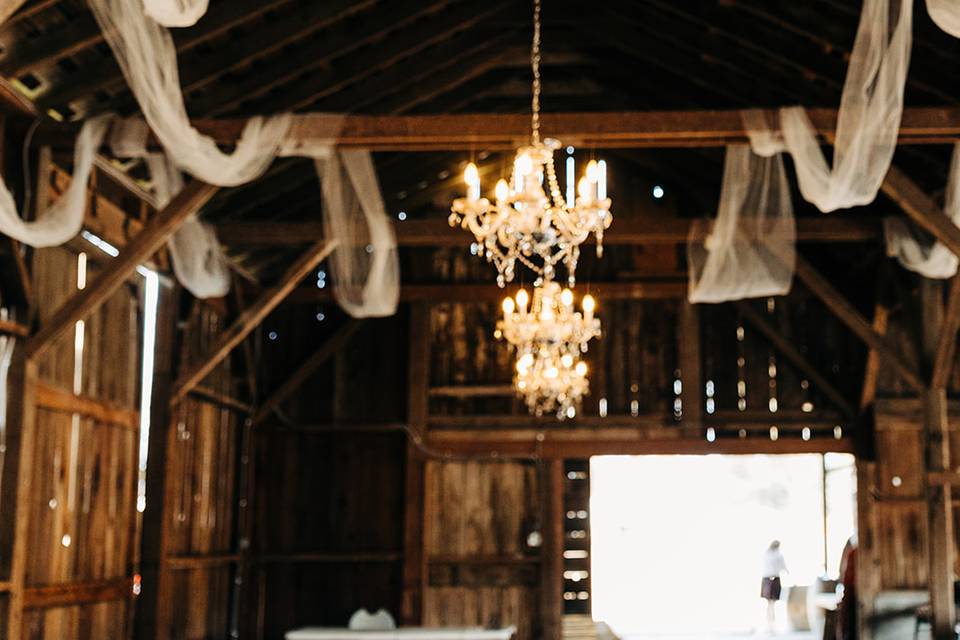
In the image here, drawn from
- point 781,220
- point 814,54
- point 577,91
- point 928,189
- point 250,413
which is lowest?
point 250,413

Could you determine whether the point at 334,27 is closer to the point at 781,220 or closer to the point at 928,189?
the point at 781,220

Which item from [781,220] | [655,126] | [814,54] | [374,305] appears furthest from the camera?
[374,305]

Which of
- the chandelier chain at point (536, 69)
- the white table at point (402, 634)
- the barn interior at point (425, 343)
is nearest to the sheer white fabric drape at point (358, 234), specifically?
the barn interior at point (425, 343)

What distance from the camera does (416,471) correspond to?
1308 centimetres

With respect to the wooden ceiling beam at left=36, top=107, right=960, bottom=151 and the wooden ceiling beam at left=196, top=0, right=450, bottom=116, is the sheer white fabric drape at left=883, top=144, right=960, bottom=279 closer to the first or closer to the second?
the wooden ceiling beam at left=36, top=107, right=960, bottom=151

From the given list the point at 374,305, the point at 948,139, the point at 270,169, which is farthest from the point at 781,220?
the point at 270,169

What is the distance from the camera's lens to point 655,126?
308 inches

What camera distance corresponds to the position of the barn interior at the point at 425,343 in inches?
314

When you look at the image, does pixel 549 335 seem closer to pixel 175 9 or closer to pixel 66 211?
pixel 66 211

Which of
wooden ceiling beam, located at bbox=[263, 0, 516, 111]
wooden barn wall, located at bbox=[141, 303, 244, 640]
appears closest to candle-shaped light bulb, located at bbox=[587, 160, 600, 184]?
wooden ceiling beam, located at bbox=[263, 0, 516, 111]

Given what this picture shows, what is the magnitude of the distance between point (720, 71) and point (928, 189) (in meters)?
2.00

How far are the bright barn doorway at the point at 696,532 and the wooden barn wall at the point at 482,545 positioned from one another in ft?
22.6

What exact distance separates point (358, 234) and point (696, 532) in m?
15.0

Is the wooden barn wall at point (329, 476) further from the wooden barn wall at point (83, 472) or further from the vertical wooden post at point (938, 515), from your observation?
the vertical wooden post at point (938, 515)
